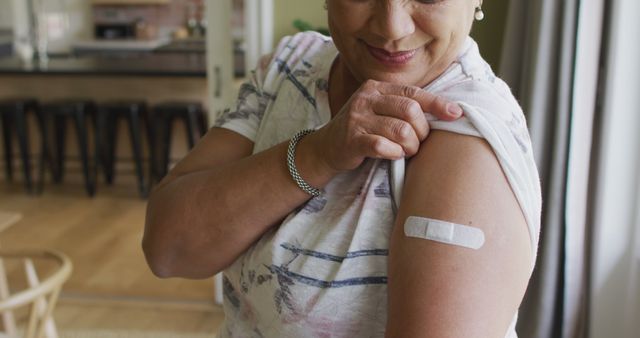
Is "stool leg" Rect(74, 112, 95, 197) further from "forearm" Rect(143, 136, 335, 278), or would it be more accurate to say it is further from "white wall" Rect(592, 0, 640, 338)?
"forearm" Rect(143, 136, 335, 278)

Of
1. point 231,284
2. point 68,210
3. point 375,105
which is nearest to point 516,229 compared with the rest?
point 375,105

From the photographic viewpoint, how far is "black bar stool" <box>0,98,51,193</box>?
536cm

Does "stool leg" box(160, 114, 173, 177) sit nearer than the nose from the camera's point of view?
No

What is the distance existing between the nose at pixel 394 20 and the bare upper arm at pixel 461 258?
131mm

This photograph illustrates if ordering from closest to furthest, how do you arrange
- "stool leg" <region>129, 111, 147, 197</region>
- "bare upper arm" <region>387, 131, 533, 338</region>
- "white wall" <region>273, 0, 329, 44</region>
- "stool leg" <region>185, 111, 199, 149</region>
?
1. "bare upper arm" <region>387, 131, 533, 338</region>
2. "white wall" <region>273, 0, 329, 44</region>
3. "stool leg" <region>185, 111, 199, 149</region>
4. "stool leg" <region>129, 111, 147, 197</region>

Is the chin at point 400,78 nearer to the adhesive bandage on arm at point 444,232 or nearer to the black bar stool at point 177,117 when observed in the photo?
the adhesive bandage on arm at point 444,232

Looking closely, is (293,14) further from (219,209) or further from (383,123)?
(383,123)

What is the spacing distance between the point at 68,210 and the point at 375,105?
4.68 meters

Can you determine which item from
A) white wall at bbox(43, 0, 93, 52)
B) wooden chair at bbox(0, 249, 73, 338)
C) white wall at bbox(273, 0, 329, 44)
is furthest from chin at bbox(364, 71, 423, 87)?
white wall at bbox(43, 0, 93, 52)

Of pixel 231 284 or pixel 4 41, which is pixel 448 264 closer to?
pixel 231 284

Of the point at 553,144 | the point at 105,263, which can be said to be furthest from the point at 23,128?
the point at 553,144

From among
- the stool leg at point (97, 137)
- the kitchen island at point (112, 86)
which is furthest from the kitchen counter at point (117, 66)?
the stool leg at point (97, 137)

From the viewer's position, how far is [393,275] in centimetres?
71

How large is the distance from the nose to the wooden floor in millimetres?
2799
